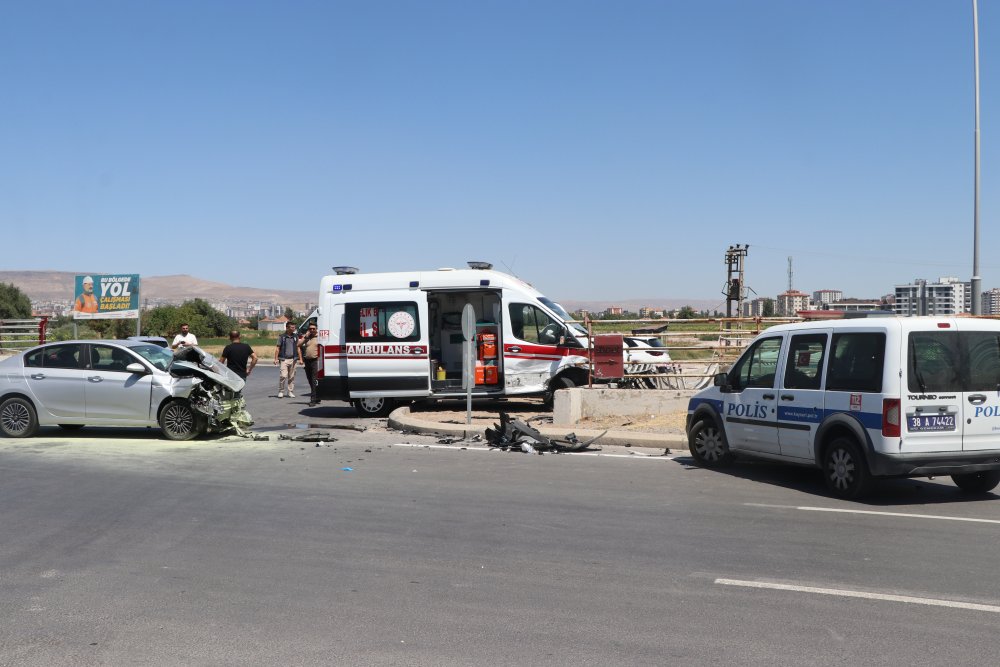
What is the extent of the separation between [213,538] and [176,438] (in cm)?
694

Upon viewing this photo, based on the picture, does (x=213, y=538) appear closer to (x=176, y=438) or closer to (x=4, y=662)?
(x=4, y=662)

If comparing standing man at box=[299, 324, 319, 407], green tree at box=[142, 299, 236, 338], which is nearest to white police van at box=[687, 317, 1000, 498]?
standing man at box=[299, 324, 319, 407]

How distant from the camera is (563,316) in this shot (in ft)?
59.4

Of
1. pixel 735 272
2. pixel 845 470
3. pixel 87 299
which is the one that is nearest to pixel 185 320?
pixel 87 299

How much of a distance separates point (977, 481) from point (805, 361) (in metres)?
2.19

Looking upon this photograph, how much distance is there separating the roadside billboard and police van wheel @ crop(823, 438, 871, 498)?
A: 34.9 m

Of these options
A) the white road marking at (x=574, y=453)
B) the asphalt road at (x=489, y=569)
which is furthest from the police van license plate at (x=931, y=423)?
the white road marking at (x=574, y=453)

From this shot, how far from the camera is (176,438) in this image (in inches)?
548

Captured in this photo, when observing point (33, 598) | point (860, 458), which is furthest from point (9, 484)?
point (860, 458)

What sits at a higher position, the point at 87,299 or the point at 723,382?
the point at 87,299

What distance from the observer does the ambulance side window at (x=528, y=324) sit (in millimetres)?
17453

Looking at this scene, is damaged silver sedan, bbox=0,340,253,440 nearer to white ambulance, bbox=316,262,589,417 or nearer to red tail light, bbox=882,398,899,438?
white ambulance, bbox=316,262,589,417

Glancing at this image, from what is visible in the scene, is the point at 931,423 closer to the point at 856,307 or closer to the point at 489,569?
the point at 489,569

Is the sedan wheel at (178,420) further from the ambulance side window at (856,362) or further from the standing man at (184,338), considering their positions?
the ambulance side window at (856,362)
